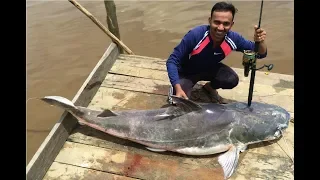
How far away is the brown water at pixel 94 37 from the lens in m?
6.27

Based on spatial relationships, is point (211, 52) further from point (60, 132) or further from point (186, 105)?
point (60, 132)

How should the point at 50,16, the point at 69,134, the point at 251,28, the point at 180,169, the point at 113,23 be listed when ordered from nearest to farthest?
the point at 180,169 → the point at 69,134 → the point at 113,23 → the point at 251,28 → the point at 50,16

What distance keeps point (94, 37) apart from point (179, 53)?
16.0 ft

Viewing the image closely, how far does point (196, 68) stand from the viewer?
4152 millimetres

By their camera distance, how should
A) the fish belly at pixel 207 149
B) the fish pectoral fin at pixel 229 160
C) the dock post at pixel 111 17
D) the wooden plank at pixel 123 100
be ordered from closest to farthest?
the fish pectoral fin at pixel 229 160
the fish belly at pixel 207 149
the wooden plank at pixel 123 100
the dock post at pixel 111 17

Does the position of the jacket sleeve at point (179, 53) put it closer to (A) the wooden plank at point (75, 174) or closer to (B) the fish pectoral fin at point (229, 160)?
(B) the fish pectoral fin at point (229, 160)

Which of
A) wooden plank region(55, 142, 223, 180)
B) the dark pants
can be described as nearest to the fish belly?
wooden plank region(55, 142, 223, 180)

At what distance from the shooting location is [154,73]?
506 cm

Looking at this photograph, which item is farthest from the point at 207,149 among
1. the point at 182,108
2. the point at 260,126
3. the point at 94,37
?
the point at 94,37

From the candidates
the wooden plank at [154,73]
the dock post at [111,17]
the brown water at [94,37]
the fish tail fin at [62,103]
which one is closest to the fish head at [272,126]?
the wooden plank at [154,73]

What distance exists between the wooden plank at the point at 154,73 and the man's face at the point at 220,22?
1.43 metres
